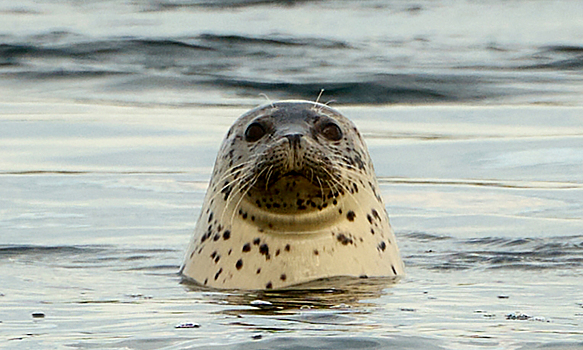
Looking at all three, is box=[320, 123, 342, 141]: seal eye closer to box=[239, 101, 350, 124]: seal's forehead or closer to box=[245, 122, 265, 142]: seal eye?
box=[239, 101, 350, 124]: seal's forehead

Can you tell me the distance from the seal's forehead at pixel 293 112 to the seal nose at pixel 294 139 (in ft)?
1.10

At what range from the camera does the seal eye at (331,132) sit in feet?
20.9

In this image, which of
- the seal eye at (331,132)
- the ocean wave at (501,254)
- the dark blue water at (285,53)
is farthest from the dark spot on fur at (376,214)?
the dark blue water at (285,53)

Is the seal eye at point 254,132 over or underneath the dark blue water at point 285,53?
underneath

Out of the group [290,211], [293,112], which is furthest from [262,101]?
[290,211]

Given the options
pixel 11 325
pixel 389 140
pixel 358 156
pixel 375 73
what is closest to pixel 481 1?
pixel 375 73

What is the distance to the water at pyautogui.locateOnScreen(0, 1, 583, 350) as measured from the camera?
502cm

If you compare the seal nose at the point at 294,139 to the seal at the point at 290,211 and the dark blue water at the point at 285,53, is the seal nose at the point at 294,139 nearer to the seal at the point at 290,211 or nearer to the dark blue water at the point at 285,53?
the seal at the point at 290,211

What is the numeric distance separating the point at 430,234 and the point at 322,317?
3697 millimetres

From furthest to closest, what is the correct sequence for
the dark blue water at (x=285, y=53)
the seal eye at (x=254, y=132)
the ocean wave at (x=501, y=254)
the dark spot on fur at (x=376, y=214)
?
the dark blue water at (x=285, y=53) < the ocean wave at (x=501, y=254) < the dark spot on fur at (x=376, y=214) < the seal eye at (x=254, y=132)

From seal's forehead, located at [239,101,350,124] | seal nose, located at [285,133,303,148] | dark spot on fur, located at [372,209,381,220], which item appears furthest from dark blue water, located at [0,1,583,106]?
seal nose, located at [285,133,303,148]

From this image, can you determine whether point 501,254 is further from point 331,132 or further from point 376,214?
point 331,132

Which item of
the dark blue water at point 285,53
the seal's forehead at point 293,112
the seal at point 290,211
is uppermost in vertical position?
the dark blue water at point 285,53

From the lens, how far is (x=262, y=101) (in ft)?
47.8
